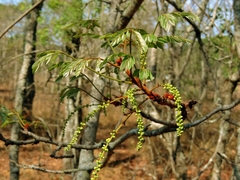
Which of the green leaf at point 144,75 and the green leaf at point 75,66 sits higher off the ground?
the green leaf at point 75,66

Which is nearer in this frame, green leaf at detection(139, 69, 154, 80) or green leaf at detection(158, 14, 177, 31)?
green leaf at detection(139, 69, 154, 80)

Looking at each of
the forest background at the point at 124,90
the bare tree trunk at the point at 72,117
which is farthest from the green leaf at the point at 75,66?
the bare tree trunk at the point at 72,117

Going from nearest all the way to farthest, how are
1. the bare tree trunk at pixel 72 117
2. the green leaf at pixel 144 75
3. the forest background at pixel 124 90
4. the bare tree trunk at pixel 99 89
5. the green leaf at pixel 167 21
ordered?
the green leaf at pixel 144 75 < the green leaf at pixel 167 21 < the forest background at pixel 124 90 < the bare tree trunk at pixel 99 89 < the bare tree trunk at pixel 72 117

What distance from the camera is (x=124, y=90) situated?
2846mm

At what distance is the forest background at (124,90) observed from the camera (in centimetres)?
143

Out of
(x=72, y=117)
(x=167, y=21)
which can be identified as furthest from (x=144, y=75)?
(x=72, y=117)

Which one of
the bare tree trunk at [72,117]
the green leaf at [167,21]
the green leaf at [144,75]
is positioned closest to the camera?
the green leaf at [144,75]

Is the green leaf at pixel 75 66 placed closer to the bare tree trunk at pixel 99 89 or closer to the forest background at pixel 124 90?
the forest background at pixel 124 90

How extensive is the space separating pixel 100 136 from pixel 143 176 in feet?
15.1

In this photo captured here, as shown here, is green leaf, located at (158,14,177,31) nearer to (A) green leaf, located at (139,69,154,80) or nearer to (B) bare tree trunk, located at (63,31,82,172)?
(A) green leaf, located at (139,69,154,80)

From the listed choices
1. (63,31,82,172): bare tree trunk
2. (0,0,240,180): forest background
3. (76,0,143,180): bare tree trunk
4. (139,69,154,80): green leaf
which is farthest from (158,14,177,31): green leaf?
(63,31,82,172): bare tree trunk

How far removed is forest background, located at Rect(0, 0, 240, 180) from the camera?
4.70ft

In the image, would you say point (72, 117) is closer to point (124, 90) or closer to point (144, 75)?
point (124, 90)

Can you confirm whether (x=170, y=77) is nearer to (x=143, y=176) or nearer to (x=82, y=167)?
(x=82, y=167)
